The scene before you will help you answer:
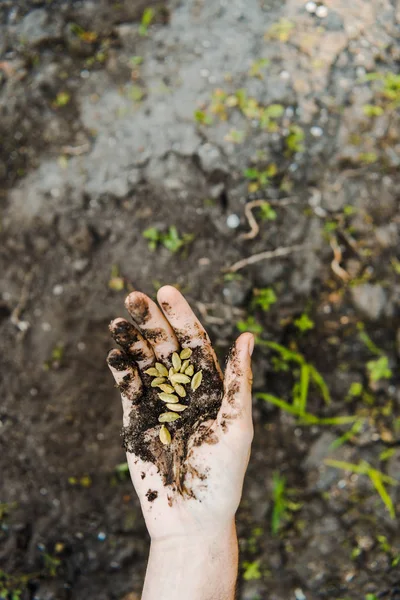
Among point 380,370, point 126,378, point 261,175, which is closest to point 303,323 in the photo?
point 380,370

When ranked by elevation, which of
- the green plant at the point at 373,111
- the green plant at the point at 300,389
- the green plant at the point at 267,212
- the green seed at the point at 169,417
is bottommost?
the green plant at the point at 300,389

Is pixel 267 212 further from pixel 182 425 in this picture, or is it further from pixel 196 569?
pixel 196 569

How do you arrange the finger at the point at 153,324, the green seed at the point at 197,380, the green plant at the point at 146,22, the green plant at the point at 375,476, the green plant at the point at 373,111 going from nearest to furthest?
the finger at the point at 153,324 < the green seed at the point at 197,380 < the green plant at the point at 375,476 < the green plant at the point at 373,111 < the green plant at the point at 146,22

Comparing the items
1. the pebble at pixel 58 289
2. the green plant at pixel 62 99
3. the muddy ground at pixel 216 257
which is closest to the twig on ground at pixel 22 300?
the muddy ground at pixel 216 257

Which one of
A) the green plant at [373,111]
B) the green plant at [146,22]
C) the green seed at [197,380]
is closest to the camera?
the green seed at [197,380]

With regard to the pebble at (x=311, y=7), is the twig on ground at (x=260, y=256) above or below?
below

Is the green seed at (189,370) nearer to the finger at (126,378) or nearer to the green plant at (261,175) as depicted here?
the finger at (126,378)

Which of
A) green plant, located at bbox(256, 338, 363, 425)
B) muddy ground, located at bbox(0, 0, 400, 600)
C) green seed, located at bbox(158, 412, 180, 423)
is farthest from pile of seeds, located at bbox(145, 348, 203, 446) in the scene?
green plant, located at bbox(256, 338, 363, 425)
